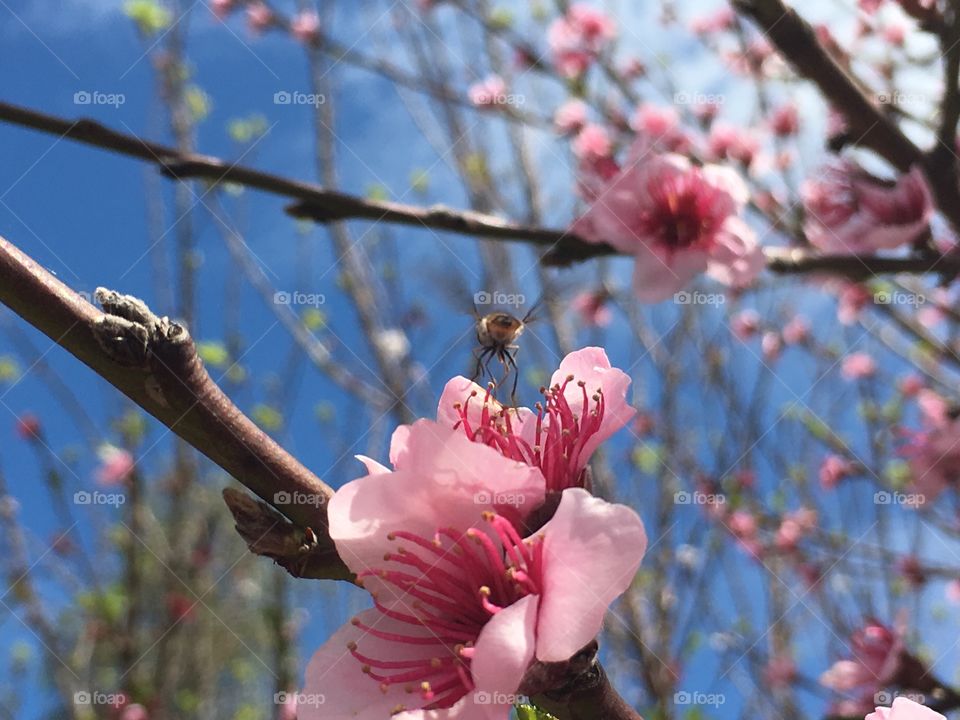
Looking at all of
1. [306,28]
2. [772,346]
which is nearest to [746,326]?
[772,346]

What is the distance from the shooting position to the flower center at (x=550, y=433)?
2.91 ft

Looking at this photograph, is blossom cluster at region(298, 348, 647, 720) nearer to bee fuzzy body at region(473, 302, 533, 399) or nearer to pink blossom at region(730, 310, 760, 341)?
bee fuzzy body at region(473, 302, 533, 399)

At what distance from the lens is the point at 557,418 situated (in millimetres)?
926

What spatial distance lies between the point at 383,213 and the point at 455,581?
3.50 feet

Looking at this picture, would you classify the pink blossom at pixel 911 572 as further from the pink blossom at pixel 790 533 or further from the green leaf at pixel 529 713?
the green leaf at pixel 529 713

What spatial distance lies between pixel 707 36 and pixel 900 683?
4.12 m

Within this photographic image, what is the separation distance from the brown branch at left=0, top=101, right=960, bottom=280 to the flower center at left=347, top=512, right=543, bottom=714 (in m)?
1.03

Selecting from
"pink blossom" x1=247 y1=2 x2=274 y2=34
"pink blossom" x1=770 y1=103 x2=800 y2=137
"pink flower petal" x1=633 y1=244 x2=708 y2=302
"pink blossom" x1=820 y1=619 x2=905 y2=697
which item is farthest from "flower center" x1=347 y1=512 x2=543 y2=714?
"pink blossom" x1=247 y1=2 x2=274 y2=34

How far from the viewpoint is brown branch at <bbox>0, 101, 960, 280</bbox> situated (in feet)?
4.88

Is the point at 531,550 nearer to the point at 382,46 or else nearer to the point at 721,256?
the point at 721,256

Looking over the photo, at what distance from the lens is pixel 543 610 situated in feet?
2.38

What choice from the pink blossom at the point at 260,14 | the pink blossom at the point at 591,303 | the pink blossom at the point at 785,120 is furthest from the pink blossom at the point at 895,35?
the pink blossom at the point at 260,14

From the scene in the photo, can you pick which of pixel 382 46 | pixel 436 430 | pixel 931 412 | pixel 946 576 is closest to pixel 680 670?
pixel 946 576

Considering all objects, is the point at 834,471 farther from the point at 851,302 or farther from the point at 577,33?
the point at 577,33
